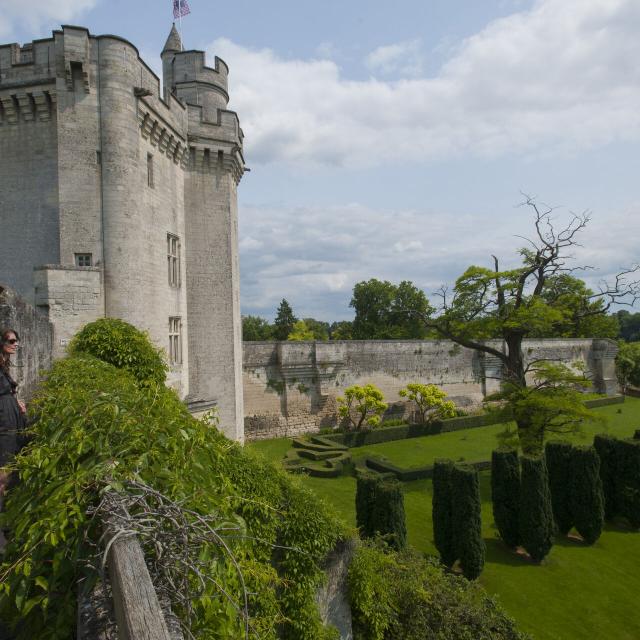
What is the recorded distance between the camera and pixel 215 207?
1716 centimetres

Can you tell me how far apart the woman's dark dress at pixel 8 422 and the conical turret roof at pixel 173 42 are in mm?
17510

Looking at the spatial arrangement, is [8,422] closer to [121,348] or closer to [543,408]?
[121,348]

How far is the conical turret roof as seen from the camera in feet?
62.0

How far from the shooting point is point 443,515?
1356 cm

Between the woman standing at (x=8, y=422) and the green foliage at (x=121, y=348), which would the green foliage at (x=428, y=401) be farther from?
the woman standing at (x=8, y=422)

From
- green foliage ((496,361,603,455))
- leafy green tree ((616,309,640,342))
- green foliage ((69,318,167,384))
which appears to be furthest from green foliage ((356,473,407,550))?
leafy green tree ((616,309,640,342))

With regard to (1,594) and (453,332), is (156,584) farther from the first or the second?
(453,332)

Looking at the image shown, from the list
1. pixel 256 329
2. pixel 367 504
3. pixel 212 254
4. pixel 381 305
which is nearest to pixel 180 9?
pixel 212 254

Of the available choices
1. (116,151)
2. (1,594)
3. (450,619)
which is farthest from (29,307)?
(450,619)

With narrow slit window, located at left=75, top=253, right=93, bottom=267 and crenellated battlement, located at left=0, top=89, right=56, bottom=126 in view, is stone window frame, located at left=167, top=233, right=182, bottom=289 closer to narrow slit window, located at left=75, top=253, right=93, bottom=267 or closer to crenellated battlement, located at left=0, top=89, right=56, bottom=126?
narrow slit window, located at left=75, top=253, right=93, bottom=267

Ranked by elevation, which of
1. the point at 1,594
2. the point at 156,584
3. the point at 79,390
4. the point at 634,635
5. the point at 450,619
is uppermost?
the point at 79,390

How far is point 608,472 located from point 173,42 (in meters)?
22.8

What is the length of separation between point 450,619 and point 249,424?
61.9 ft

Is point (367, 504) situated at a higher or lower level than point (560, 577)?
higher
